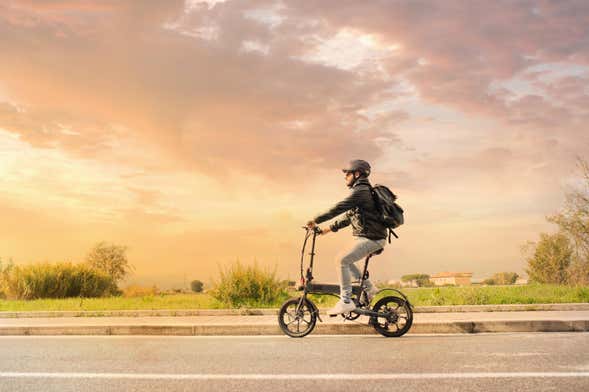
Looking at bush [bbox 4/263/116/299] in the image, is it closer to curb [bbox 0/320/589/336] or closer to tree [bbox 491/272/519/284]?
curb [bbox 0/320/589/336]

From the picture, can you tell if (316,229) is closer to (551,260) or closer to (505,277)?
(551,260)

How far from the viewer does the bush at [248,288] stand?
1606 centimetres

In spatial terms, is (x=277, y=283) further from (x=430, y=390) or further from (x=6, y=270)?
(x=6, y=270)

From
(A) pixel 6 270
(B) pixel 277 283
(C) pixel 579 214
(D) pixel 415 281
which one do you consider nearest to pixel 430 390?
(B) pixel 277 283

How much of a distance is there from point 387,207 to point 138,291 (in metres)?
16.0

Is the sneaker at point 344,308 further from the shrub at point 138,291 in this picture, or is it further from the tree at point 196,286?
the tree at point 196,286

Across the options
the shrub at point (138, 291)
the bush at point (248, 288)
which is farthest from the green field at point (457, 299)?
the shrub at point (138, 291)

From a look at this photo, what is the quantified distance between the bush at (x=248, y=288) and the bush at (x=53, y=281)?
8.52 metres

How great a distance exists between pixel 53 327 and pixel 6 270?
1355 centimetres

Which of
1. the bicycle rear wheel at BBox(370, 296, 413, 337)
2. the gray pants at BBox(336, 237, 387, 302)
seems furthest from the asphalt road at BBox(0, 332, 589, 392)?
the gray pants at BBox(336, 237, 387, 302)

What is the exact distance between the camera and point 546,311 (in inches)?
525

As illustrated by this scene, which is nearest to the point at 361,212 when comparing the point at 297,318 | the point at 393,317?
the point at 393,317

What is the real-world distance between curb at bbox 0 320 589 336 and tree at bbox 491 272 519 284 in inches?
632

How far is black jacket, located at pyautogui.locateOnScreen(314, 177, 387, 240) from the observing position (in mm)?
9539
